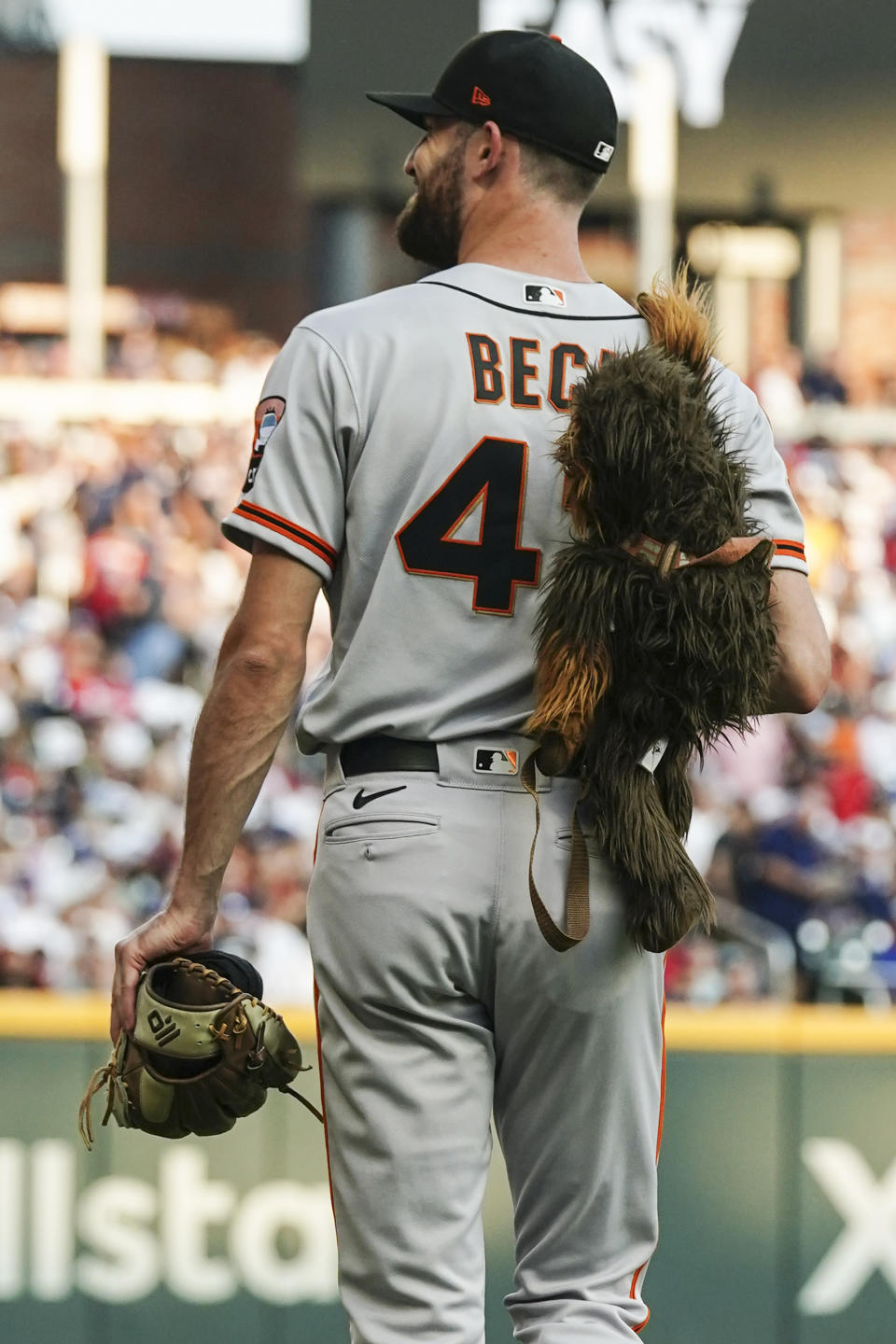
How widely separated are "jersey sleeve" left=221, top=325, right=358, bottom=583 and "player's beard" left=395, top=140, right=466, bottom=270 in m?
0.28

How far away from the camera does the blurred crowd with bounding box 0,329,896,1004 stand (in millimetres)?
6637

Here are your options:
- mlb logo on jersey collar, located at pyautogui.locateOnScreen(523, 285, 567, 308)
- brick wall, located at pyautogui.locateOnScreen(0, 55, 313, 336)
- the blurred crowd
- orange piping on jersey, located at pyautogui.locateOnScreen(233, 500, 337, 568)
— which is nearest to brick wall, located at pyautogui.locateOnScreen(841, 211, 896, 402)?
the blurred crowd

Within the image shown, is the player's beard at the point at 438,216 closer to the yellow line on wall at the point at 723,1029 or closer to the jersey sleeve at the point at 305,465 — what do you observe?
the jersey sleeve at the point at 305,465

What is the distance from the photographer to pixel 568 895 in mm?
2098

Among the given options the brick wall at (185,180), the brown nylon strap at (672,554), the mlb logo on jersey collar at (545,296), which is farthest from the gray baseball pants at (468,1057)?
the brick wall at (185,180)

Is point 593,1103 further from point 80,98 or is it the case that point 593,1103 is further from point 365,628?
point 80,98

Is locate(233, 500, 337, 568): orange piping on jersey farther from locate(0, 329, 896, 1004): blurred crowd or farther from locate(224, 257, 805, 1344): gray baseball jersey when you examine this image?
locate(0, 329, 896, 1004): blurred crowd

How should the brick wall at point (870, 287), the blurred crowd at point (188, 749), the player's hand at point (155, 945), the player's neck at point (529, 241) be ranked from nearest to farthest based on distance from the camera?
1. the player's hand at point (155, 945)
2. the player's neck at point (529, 241)
3. the blurred crowd at point (188, 749)
4. the brick wall at point (870, 287)

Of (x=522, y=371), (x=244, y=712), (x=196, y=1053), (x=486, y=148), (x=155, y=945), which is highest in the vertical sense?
(x=486, y=148)

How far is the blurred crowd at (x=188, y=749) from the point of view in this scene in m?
6.64

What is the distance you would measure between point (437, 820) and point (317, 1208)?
319cm

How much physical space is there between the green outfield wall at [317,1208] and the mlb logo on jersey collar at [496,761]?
3.03 meters

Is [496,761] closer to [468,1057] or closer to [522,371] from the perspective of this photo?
[468,1057]

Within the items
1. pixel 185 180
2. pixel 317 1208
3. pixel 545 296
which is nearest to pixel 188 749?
pixel 317 1208
